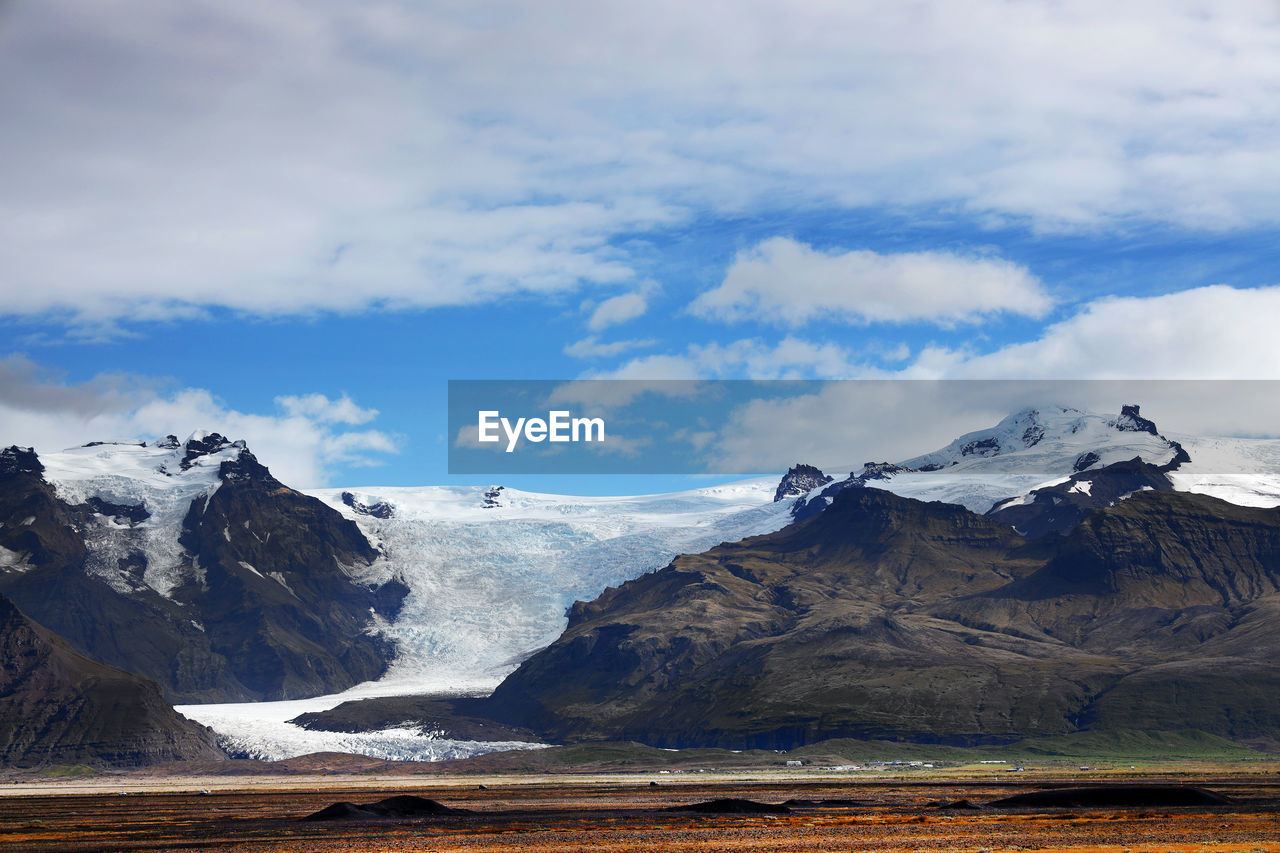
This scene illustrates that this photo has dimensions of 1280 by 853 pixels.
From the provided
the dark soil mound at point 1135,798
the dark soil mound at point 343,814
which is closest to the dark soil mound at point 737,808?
the dark soil mound at point 1135,798

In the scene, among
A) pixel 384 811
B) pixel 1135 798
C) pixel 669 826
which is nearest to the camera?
pixel 669 826

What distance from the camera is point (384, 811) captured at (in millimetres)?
107750

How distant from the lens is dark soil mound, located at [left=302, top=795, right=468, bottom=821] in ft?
347

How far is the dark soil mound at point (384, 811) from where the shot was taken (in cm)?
10588

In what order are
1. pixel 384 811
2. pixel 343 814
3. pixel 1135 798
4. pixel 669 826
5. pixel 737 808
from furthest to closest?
pixel 384 811 → pixel 343 814 → pixel 737 808 → pixel 1135 798 → pixel 669 826

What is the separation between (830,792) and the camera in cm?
14250

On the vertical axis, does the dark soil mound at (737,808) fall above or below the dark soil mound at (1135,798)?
below

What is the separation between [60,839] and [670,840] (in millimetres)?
44295

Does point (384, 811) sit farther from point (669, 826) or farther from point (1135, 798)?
point (1135, 798)

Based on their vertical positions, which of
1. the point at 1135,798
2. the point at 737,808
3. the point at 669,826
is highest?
the point at 669,826

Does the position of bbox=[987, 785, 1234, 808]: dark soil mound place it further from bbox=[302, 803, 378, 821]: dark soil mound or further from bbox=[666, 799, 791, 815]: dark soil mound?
bbox=[302, 803, 378, 821]: dark soil mound

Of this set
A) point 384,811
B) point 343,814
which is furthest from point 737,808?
point 343,814

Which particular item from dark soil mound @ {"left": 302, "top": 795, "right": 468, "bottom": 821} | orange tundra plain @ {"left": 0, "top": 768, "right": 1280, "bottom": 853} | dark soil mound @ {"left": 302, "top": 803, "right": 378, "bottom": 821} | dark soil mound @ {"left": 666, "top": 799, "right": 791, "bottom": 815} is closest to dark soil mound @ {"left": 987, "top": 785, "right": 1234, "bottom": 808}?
orange tundra plain @ {"left": 0, "top": 768, "right": 1280, "bottom": 853}

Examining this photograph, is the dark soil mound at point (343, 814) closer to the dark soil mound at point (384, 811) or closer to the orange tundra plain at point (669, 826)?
the dark soil mound at point (384, 811)
